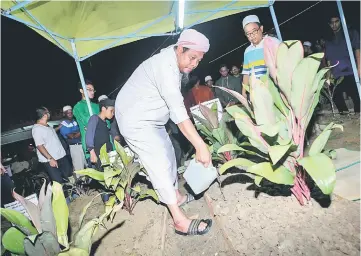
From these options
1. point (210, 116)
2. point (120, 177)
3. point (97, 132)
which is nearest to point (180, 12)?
point (210, 116)

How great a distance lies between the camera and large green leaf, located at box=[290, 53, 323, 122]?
1529 millimetres

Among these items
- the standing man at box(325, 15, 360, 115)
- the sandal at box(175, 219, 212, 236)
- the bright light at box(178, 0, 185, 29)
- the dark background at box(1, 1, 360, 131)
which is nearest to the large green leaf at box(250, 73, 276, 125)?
the sandal at box(175, 219, 212, 236)

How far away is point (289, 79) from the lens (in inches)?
63.2

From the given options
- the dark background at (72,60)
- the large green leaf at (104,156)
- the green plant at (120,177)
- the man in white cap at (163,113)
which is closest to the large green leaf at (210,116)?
the man in white cap at (163,113)

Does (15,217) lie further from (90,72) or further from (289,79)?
(90,72)

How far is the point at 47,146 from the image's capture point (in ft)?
14.4

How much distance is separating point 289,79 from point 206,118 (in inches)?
61.9

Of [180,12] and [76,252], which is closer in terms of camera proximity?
[76,252]

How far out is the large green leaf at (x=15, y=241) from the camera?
1.45 m

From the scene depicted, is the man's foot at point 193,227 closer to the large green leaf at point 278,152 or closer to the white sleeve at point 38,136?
the large green leaf at point 278,152

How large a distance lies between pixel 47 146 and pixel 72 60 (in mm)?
8743

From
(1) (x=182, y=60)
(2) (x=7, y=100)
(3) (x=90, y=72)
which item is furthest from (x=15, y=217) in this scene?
(3) (x=90, y=72)

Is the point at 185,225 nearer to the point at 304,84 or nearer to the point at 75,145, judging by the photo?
the point at 304,84

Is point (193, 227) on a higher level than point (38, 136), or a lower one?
lower
